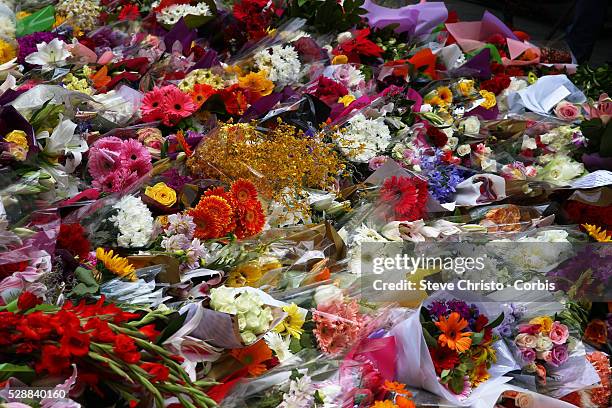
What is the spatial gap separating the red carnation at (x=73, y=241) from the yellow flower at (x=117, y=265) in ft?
0.10

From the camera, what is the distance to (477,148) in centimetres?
227

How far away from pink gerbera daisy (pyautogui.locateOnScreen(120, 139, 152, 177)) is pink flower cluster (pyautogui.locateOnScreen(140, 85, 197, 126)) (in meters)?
0.25

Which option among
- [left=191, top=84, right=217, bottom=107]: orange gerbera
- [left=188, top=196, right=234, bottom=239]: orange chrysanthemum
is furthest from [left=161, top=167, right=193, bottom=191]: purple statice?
[left=191, top=84, right=217, bottom=107]: orange gerbera

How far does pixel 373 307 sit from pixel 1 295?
2.37ft

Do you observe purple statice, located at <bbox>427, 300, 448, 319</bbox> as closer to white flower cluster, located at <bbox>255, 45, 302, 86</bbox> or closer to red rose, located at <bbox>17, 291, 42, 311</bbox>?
red rose, located at <bbox>17, 291, 42, 311</bbox>

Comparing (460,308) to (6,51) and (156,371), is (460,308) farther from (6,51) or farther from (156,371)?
(6,51)

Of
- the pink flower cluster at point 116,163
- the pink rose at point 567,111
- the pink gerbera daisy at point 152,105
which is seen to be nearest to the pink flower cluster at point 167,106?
the pink gerbera daisy at point 152,105

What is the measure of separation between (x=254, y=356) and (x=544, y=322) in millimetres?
Result: 725

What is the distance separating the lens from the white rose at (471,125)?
2322mm

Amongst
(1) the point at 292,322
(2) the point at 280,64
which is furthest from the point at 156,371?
(2) the point at 280,64

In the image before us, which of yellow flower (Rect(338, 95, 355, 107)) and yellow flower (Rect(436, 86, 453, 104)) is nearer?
yellow flower (Rect(338, 95, 355, 107))

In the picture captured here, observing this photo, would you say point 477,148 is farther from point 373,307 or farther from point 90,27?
point 90,27

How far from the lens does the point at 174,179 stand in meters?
1.69

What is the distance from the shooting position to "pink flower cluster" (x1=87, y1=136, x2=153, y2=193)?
1.64 m
